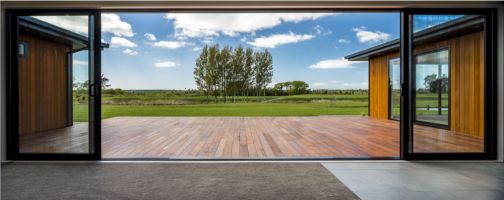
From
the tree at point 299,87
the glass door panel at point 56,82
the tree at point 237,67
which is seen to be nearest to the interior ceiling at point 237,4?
the glass door panel at point 56,82

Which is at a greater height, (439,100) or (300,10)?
(300,10)

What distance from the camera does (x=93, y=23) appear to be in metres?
3.86

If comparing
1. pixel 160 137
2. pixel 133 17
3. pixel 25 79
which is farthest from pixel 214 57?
pixel 25 79

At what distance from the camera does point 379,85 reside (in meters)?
10.4

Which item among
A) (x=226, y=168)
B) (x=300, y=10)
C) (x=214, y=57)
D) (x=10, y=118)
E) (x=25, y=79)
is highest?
(x=214, y=57)

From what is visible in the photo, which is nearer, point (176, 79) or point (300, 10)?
point (300, 10)

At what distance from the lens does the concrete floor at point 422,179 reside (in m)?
2.70

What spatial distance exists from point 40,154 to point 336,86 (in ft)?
52.4

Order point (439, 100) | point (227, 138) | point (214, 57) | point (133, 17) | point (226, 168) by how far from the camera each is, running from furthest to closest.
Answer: point (214, 57) < point (133, 17) < point (227, 138) < point (439, 100) < point (226, 168)

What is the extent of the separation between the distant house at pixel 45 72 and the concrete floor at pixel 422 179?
324cm

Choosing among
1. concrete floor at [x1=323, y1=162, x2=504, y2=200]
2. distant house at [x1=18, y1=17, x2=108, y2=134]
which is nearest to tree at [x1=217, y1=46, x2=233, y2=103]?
distant house at [x1=18, y1=17, x2=108, y2=134]

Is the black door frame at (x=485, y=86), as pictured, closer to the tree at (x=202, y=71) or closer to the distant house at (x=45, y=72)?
the distant house at (x=45, y=72)

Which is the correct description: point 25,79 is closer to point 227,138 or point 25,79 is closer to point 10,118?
point 10,118

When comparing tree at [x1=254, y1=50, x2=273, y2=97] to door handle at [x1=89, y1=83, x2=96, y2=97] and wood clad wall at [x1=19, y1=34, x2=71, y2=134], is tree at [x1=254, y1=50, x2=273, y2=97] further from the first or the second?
door handle at [x1=89, y1=83, x2=96, y2=97]
